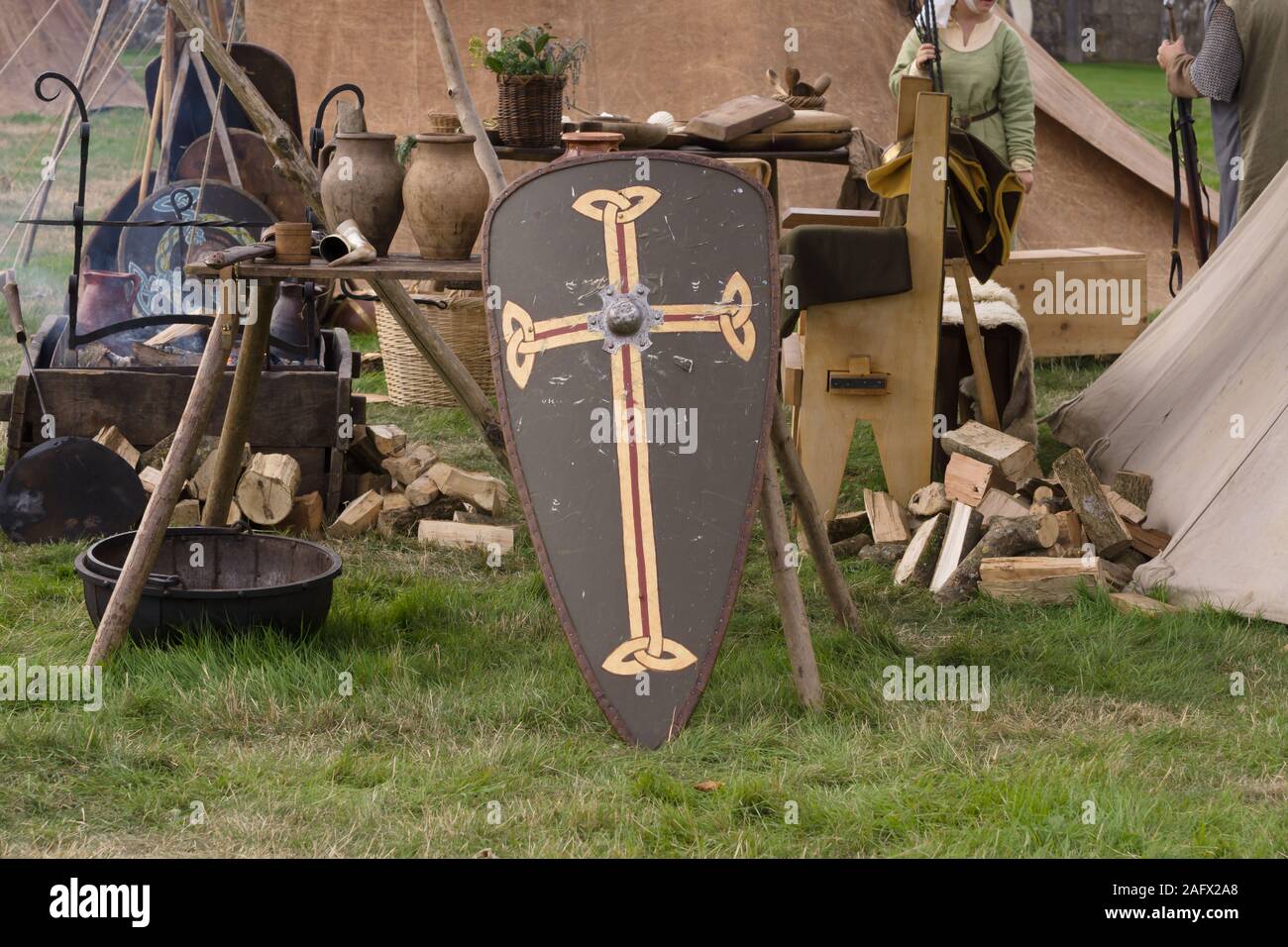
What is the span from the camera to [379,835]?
2662 mm

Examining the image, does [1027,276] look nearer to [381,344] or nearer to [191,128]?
[381,344]

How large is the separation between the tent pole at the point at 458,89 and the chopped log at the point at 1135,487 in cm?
212

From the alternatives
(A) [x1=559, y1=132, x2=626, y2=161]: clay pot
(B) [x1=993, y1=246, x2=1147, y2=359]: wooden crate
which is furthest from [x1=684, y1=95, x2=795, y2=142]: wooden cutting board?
(A) [x1=559, y1=132, x2=626, y2=161]: clay pot

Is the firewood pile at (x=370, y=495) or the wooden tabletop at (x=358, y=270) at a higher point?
the wooden tabletop at (x=358, y=270)

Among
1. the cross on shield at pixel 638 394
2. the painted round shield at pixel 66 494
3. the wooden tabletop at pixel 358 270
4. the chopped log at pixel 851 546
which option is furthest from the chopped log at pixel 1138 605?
the painted round shield at pixel 66 494

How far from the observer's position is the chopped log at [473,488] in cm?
492

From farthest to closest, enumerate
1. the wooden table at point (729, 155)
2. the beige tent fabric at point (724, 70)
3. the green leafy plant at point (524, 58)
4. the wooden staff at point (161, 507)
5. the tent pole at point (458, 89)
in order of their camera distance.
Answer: the beige tent fabric at point (724, 70), the wooden table at point (729, 155), the green leafy plant at point (524, 58), the tent pole at point (458, 89), the wooden staff at point (161, 507)

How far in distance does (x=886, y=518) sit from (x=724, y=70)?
3.87m

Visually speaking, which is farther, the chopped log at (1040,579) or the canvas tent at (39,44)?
the canvas tent at (39,44)

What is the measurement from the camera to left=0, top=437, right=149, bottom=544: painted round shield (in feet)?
14.6

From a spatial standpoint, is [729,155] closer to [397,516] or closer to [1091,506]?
[397,516]

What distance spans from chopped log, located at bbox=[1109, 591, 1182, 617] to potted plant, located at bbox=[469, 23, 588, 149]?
2.61 m

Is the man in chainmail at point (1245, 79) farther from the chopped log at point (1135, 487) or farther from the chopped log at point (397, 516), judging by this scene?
the chopped log at point (397, 516)

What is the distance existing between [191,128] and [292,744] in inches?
173
